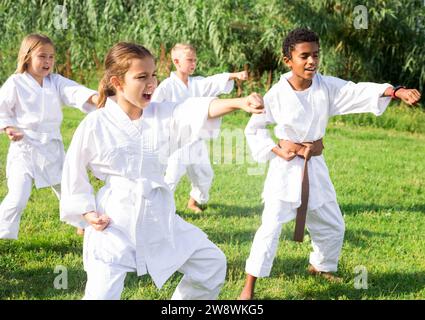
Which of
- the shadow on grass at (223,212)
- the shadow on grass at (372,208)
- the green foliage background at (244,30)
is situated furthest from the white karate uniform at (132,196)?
the green foliage background at (244,30)

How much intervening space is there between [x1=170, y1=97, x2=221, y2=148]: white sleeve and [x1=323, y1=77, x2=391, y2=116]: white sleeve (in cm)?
149

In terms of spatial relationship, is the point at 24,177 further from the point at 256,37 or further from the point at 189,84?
the point at 256,37

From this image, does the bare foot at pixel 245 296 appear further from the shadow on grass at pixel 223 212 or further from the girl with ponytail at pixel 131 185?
the shadow on grass at pixel 223 212

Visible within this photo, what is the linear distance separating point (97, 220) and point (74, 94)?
218 centimetres

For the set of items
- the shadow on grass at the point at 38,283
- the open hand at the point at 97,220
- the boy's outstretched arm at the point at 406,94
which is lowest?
the shadow on grass at the point at 38,283

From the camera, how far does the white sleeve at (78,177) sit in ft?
11.4

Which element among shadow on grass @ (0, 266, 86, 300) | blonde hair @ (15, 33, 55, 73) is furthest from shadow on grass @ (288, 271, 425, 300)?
blonde hair @ (15, 33, 55, 73)

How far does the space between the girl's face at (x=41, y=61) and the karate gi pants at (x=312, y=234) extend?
2.11 metres

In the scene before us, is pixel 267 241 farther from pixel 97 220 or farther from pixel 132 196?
pixel 97 220

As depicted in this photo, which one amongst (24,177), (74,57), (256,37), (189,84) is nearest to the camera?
(24,177)

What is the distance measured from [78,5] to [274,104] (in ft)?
28.2

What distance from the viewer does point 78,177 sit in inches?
138

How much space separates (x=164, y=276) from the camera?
11.6 feet

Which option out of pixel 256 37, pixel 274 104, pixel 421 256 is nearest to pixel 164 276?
pixel 274 104
